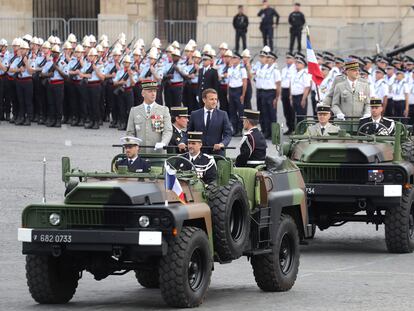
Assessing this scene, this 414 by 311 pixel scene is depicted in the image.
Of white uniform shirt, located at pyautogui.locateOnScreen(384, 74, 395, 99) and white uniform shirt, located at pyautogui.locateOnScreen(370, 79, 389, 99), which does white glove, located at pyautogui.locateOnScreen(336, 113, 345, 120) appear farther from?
white uniform shirt, located at pyautogui.locateOnScreen(384, 74, 395, 99)

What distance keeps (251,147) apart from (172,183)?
9.12 feet

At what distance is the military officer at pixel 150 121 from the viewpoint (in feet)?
56.2

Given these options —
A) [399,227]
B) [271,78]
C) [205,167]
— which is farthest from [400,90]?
[205,167]

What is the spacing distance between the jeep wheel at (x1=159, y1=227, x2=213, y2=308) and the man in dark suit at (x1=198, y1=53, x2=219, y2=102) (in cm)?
1874

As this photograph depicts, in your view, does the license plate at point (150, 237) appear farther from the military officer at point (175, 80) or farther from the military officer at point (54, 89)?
the military officer at point (54, 89)

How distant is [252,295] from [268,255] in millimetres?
402

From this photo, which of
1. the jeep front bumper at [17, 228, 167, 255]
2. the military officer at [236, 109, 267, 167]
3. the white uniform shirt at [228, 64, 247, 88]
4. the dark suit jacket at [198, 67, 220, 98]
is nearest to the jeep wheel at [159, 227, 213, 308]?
the jeep front bumper at [17, 228, 167, 255]

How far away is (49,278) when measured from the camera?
13352 mm

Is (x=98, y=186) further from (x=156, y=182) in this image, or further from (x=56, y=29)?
(x=56, y=29)

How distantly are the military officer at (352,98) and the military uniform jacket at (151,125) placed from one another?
14.8 feet

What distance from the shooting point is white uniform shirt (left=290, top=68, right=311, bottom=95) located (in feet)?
109

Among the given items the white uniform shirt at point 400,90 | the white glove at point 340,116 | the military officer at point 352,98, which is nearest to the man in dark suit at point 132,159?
the white glove at point 340,116

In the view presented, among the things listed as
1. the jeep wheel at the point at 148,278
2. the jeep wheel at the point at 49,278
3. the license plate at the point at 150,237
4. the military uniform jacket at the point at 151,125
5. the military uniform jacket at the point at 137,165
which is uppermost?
the military uniform jacket at the point at 151,125

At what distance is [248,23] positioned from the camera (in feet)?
153
